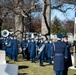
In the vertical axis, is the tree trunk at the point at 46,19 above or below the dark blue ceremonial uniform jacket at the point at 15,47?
above

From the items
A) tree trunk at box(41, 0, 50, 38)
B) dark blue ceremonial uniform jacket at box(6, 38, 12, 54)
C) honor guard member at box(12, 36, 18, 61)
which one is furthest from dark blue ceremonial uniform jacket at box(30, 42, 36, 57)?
tree trunk at box(41, 0, 50, 38)

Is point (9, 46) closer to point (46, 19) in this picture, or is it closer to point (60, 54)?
point (46, 19)

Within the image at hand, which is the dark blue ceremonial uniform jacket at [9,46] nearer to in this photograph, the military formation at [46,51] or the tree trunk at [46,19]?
the military formation at [46,51]

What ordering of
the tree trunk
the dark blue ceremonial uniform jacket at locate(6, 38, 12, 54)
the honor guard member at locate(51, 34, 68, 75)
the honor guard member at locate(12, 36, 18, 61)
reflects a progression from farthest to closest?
the tree trunk → the dark blue ceremonial uniform jacket at locate(6, 38, 12, 54) → the honor guard member at locate(12, 36, 18, 61) → the honor guard member at locate(51, 34, 68, 75)

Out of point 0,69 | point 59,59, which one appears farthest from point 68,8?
point 0,69

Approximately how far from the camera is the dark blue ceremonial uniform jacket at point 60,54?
37.2 feet

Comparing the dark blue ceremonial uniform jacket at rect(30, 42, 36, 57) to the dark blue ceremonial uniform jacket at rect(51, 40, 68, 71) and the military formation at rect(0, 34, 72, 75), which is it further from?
the dark blue ceremonial uniform jacket at rect(51, 40, 68, 71)

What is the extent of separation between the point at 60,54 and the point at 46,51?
8586 mm

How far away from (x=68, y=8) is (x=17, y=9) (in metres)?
4.96

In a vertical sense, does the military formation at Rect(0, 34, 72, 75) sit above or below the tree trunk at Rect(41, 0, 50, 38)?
below

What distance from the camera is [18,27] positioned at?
32.8 metres

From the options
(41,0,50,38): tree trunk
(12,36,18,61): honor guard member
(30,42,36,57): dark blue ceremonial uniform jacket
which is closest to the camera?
(30,42,36,57): dark blue ceremonial uniform jacket

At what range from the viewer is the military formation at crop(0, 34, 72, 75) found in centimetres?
1145

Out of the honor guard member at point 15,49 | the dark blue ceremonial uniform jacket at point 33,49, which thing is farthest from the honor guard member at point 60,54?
the honor guard member at point 15,49
